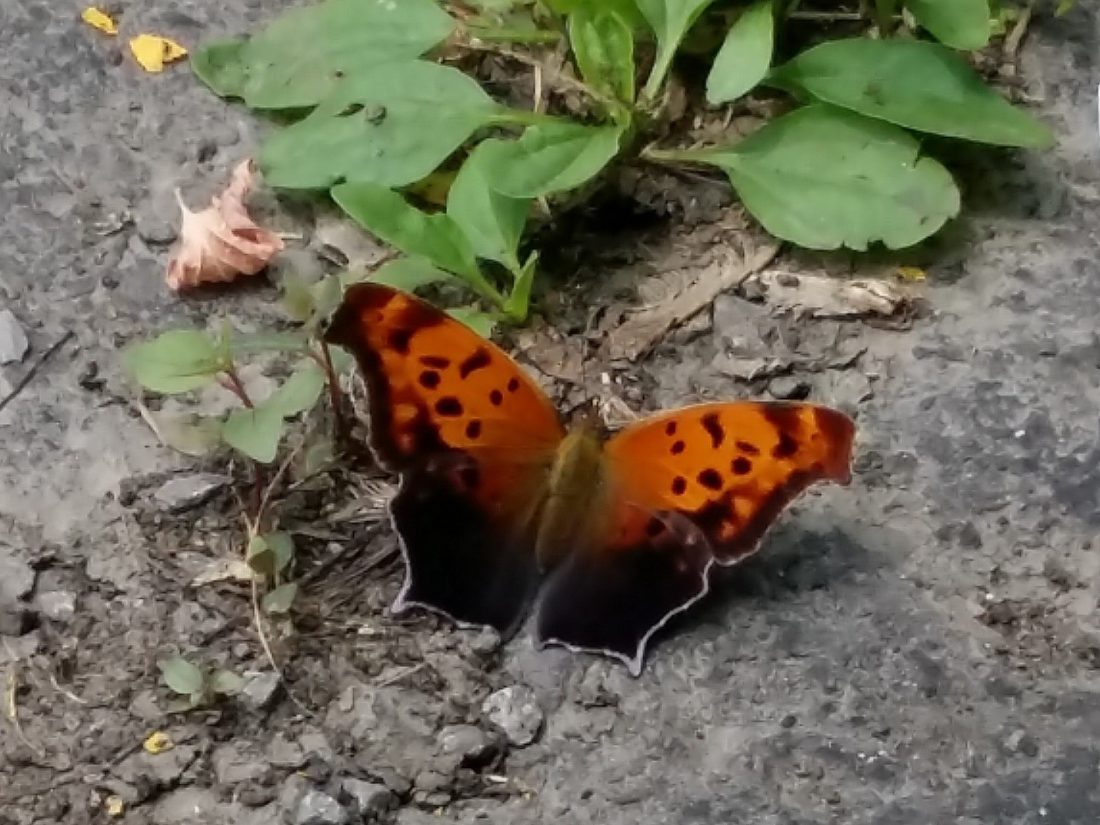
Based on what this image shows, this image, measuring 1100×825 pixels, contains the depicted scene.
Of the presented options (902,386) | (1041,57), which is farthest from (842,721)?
(1041,57)

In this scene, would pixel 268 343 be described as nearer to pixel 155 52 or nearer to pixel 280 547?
pixel 280 547

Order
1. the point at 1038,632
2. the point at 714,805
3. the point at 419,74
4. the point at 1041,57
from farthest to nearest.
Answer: the point at 1041,57 → the point at 419,74 → the point at 1038,632 → the point at 714,805

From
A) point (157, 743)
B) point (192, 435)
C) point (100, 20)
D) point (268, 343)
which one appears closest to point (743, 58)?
point (268, 343)

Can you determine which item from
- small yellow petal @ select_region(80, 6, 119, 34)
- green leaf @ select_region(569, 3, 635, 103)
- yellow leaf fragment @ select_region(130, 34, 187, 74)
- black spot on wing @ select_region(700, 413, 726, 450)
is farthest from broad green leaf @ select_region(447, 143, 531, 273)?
small yellow petal @ select_region(80, 6, 119, 34)

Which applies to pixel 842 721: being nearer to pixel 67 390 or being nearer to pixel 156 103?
pixel 67 390

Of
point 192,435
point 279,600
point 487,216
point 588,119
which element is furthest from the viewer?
point 588,119

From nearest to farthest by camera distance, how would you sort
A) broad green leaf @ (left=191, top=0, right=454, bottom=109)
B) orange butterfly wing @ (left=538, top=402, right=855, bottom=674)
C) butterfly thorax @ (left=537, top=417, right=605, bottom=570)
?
orange butterfly wing @ (left=538, top=402, right=855, bottom=674), butterfly thorax @ (left=537, top=417, right=605, bottom=570), broad green leaf @ (left=191, top=0, right=454, bottom=109)

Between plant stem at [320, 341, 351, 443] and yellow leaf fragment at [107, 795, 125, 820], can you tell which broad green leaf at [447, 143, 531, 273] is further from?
yellow leaf fragment at [107, 795, 125, 820]
